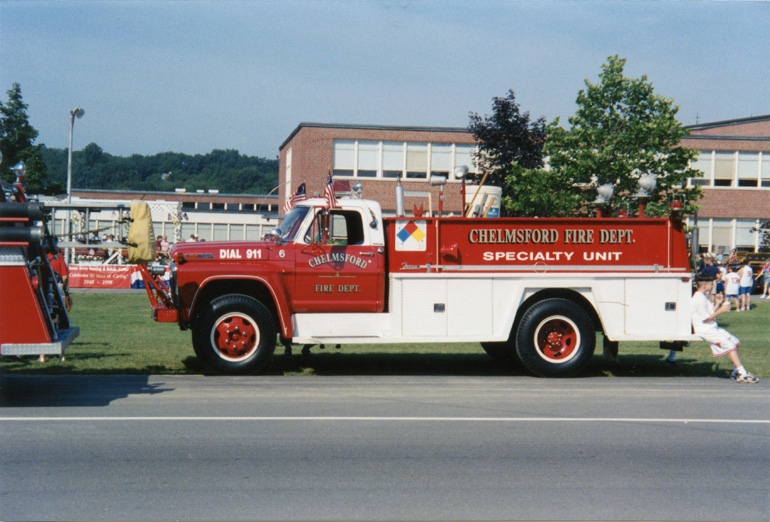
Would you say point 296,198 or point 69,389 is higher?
point 296,198

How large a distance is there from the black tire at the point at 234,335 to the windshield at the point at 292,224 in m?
1.03

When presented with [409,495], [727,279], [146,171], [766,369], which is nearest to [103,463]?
[409,495]

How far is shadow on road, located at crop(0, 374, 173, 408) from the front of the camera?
9008mm

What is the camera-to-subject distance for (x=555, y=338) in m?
11.5

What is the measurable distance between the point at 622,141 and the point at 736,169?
22426 mm

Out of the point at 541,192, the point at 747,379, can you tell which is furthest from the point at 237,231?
the point at 747,379

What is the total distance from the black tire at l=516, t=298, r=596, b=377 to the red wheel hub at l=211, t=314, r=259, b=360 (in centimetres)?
370

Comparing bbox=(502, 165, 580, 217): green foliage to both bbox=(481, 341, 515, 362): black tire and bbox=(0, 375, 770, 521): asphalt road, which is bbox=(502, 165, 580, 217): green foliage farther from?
bbox=(0, 375, 770, 521): asphalt road

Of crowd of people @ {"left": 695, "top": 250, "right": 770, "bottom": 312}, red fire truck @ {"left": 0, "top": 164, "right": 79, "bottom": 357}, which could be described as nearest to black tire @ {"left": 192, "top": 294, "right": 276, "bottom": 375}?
red fire truck @ {"left": 0, "top": 164, "right": 79, "bottom": 357}

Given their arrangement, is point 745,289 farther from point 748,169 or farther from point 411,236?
point 748,169

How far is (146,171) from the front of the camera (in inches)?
5064

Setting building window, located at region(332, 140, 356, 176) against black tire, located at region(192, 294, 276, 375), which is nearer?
black tire, located at region(192, 294, 276, 375)

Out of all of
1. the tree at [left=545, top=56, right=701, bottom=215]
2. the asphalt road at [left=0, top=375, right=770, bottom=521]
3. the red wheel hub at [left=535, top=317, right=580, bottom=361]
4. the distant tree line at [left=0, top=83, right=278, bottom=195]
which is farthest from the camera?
the distant tree line at [left=0, top=83, right=278, bottom=195]

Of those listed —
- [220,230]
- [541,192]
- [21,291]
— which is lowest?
[21,291]
